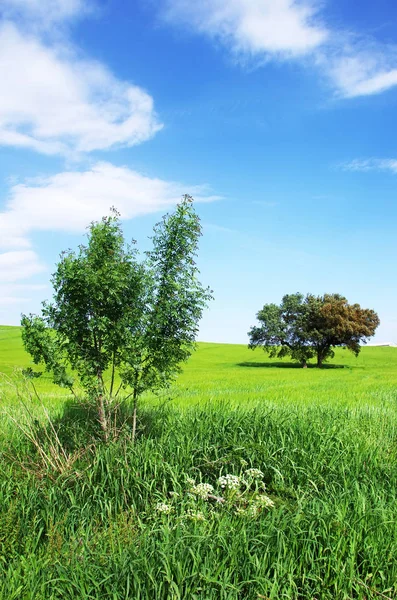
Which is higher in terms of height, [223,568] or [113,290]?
[113,290]

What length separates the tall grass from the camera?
4.79 m

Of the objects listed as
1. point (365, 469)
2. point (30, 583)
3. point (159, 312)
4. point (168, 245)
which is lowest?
point (30, 583)

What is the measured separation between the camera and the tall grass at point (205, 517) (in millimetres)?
4793

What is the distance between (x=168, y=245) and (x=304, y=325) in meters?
47.8

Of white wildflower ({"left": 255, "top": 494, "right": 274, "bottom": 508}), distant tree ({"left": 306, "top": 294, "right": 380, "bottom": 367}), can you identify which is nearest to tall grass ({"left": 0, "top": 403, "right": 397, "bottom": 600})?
white wildflower ({"left": 255, "top": 494, "right": 274, "bottom": 508})

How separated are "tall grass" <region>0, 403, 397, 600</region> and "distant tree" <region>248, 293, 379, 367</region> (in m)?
43.9

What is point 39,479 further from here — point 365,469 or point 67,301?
point 365,469

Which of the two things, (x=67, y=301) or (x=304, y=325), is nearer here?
(x=67, y=301)

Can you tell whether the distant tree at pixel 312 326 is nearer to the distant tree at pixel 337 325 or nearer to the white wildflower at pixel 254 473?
the distant tree at pixel 337 325

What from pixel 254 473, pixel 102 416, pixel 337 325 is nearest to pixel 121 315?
pixel 102 416

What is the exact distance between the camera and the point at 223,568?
4914 mm

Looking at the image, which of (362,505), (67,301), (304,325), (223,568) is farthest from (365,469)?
(304,325)

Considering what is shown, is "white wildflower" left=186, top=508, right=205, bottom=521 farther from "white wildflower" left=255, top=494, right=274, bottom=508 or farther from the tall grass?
"white wildflower" left=255, top=494, right=274, bottom=508

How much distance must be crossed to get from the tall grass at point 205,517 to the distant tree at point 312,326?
4388 centimetres
